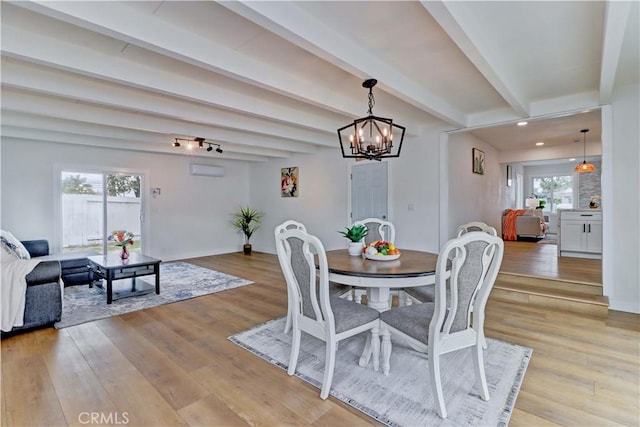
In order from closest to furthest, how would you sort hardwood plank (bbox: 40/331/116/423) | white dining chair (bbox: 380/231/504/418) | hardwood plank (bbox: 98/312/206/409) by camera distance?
white dining chair (bbox: 380/231/504/418)
hardwood plank (bbox: 40/331/116/423)
hardwood plank (bbox: 98/312/206/409)

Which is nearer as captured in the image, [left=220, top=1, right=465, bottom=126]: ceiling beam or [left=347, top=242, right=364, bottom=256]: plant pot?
[left=220, top=1, right=465, bottom=126]: ceiling beam

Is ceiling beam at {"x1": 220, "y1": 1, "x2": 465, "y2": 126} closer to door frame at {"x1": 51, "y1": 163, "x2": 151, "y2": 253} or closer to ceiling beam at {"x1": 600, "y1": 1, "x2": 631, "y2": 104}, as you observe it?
ceiling beam at {"x1": 600, "y1": 1, "x2": 631, "y2": 104}

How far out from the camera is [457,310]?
71.9 inches

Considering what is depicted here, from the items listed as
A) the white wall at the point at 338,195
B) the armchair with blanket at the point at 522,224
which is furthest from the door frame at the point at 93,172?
the armchair with blanket at the point at 522,224

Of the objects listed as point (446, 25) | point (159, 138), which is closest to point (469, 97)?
point (446, 25)

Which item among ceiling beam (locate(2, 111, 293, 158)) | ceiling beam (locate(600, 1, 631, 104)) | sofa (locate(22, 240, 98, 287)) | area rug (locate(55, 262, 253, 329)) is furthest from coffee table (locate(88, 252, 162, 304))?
ceiling beam (locate(600, 1, 631, 104))

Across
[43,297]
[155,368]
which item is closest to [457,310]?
[155,368]

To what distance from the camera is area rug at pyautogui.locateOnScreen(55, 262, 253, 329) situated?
344cm

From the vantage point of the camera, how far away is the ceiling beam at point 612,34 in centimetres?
174

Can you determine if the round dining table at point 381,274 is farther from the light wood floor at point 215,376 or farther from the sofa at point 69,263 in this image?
the sofa at point 69,263

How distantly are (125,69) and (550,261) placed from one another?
660 cm

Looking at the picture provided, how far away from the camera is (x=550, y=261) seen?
5305 millimetres

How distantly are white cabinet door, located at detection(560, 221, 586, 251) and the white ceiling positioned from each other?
287 centimetres

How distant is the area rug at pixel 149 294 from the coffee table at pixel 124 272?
132 millimetres
